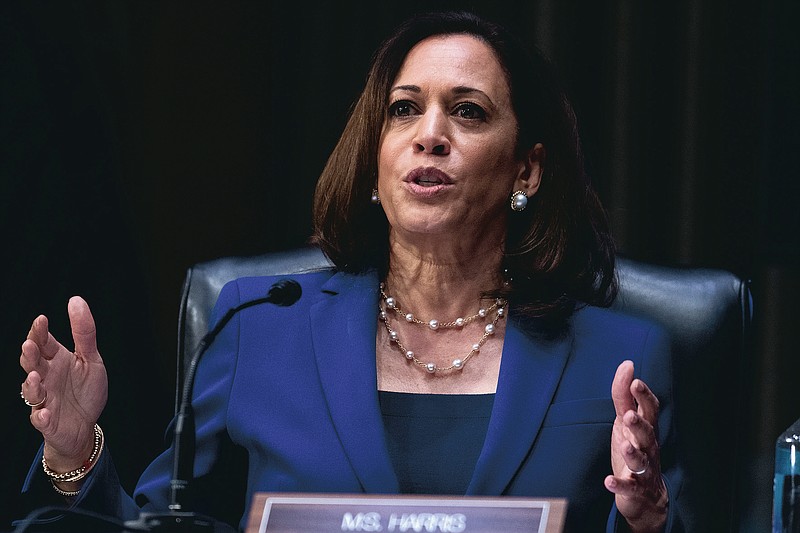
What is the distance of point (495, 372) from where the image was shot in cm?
180

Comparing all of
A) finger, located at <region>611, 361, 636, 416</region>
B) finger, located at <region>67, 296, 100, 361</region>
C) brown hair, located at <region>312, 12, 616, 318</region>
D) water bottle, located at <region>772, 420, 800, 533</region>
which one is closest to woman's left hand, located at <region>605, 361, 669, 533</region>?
finger, located at <region>611, 361, 636, 416</region>

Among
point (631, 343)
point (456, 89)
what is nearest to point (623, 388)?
point (631, 343)

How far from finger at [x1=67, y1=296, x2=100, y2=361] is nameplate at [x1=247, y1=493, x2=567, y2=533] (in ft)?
1.67

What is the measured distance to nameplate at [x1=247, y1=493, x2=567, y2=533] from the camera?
108cm

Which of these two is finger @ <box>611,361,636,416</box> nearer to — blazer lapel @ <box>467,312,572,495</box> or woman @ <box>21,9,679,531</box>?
woman @ <box>21,9,679,531</box>

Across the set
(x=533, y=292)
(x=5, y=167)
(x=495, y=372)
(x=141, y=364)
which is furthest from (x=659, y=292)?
(x=5, y=167)

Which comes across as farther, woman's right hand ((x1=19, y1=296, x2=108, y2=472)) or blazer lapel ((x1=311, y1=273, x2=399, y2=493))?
blazer lapel ((x1=311, y1=273, x2=399, y2=493))

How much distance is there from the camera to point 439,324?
6.13ft

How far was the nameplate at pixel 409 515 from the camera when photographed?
3.53 feet

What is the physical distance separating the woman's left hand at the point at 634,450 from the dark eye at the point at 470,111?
0.62m

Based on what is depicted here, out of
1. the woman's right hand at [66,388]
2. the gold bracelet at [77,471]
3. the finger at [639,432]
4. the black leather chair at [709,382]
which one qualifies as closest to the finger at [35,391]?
the woman's right hand at [66,388]

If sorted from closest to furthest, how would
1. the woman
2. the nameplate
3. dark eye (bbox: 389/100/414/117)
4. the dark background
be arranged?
the nameplate, the woman, dark eye (bbox: 389/100/414/117), the dark background

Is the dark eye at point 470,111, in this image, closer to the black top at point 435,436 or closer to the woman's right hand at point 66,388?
the black top at point 435,436

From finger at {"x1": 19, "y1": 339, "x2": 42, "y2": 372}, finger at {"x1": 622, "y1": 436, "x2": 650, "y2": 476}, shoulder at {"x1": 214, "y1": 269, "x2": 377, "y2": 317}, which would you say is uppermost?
finger at {"x1": 19, "y1": 339, "x2": 42, "y2": 372}
